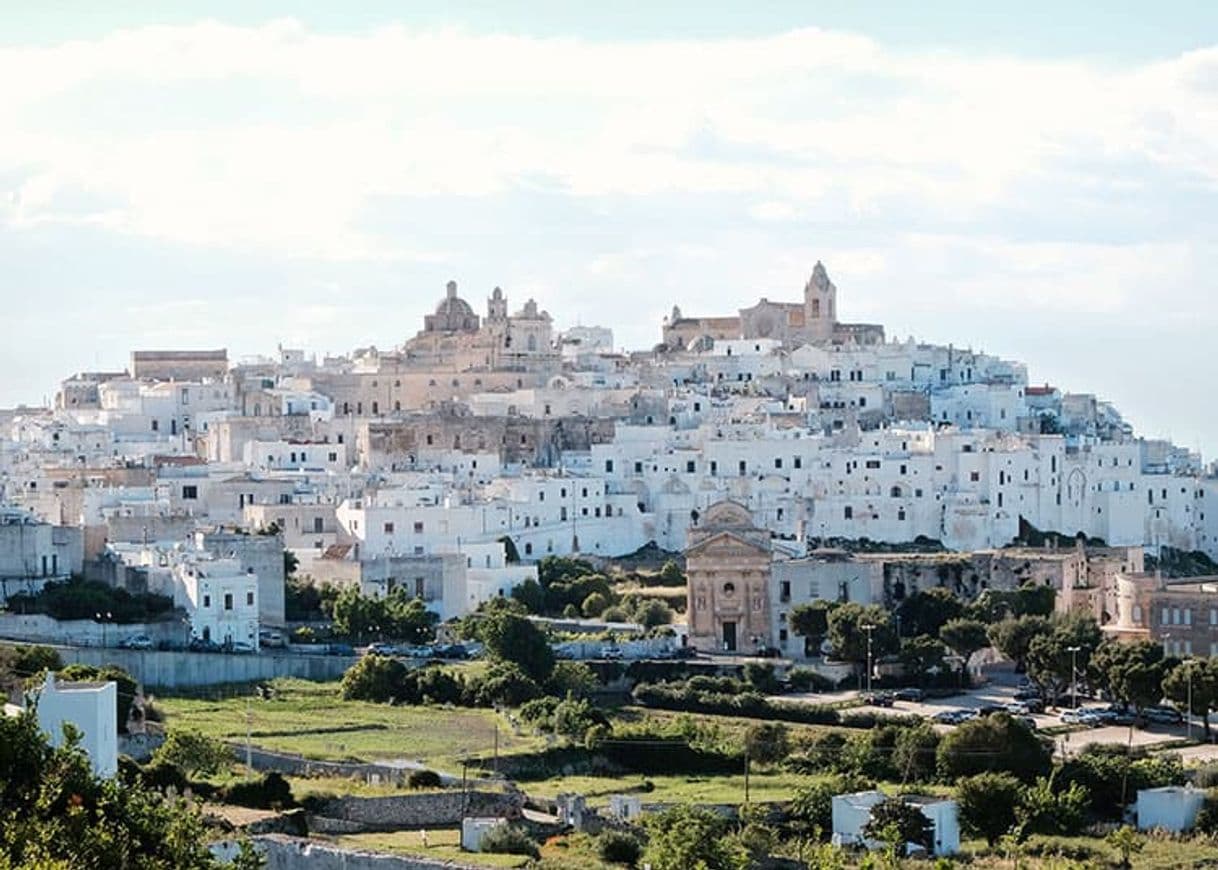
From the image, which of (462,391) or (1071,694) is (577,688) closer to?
→ (1071,694)

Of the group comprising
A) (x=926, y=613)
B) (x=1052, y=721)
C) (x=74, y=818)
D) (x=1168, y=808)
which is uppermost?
(x=926, y=613)

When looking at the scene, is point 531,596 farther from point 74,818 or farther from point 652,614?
point 74,818

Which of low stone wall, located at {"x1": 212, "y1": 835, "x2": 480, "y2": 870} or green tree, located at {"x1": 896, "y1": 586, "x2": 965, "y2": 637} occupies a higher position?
green tree, located at {"x1": 896, "y1": 586, "x2": 965, "y2": 637}

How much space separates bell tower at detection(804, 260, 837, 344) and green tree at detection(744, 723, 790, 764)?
1755 inches

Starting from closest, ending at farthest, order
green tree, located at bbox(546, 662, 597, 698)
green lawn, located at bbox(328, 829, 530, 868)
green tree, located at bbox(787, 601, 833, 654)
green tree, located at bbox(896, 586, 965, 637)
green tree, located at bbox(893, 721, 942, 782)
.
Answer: green lawn, located at bbox(328, 829, 530, 868)
green tree, located at bbox(893, 721, 942, 782)
green tree, located at bbox(546, 662, 597, 698)
green tree, located at bbox(787, 601, 833, 654)
green tree, located at bbox(896, 586, 965, 637)

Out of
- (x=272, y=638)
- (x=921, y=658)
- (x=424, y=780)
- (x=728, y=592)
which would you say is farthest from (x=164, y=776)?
(x=728, y=592)

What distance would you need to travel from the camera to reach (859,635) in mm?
53719

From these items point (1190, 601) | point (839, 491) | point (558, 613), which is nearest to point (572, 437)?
point (839, 491)

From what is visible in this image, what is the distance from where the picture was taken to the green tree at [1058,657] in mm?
50844

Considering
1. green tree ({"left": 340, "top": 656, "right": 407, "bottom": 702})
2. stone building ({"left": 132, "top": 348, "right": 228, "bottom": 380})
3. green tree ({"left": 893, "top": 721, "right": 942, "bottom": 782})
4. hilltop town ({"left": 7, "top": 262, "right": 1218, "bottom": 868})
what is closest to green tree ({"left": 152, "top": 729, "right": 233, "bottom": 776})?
Answer: hilltop town ({"left": 7, "top": 262, "right": 1218, "bottom": 868})

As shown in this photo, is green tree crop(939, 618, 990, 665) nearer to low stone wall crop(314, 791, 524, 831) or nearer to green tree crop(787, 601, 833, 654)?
green tree crop(787, 601, 833, 654)

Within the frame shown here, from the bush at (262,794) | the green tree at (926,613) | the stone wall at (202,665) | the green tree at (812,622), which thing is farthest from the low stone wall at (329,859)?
the green tree at (926,613)

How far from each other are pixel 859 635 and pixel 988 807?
600 inches

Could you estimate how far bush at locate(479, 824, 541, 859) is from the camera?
3438cm
